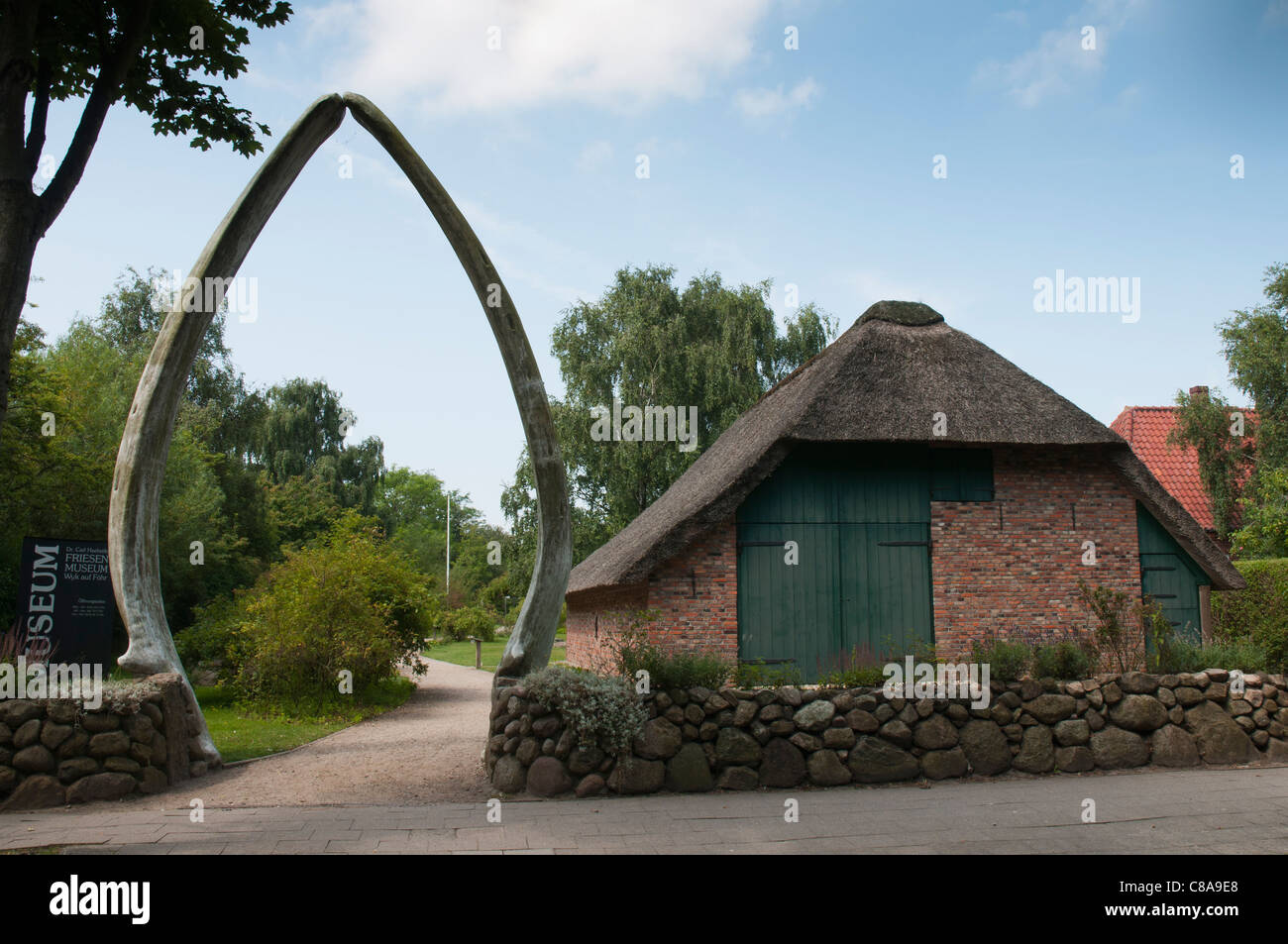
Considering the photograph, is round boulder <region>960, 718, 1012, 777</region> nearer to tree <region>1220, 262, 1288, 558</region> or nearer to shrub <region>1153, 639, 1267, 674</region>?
shrub <region>1153, 639, 1267, 674</region>

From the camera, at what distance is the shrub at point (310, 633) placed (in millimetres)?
13477

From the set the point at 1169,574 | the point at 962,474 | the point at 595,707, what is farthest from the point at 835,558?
the point at 595,707

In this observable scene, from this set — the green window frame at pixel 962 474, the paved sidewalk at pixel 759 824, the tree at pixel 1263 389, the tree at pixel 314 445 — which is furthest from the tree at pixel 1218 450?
the tree at pixel 314 445

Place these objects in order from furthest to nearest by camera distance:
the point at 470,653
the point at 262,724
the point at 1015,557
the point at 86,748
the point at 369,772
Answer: the point at 470,653 → the point at 1015,557 → the point at 262,724 → the point at 369,772 → the point at 86,748

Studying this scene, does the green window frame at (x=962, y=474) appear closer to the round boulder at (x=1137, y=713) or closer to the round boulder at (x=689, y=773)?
the round boulder at (x=1137, y=713)

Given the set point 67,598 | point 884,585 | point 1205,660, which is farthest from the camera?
point 884,585

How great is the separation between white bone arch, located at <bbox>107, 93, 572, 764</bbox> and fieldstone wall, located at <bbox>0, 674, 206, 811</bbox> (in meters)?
0.66

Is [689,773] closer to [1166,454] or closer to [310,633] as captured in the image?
[310,633]

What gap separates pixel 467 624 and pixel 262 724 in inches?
950

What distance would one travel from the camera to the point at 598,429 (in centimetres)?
2372

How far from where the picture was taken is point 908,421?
12.4 metres

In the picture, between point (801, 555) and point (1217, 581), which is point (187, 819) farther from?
point (1217, 581)

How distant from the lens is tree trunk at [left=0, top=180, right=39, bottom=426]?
6297 millimetres

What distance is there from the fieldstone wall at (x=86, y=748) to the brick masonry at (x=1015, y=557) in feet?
20.1
